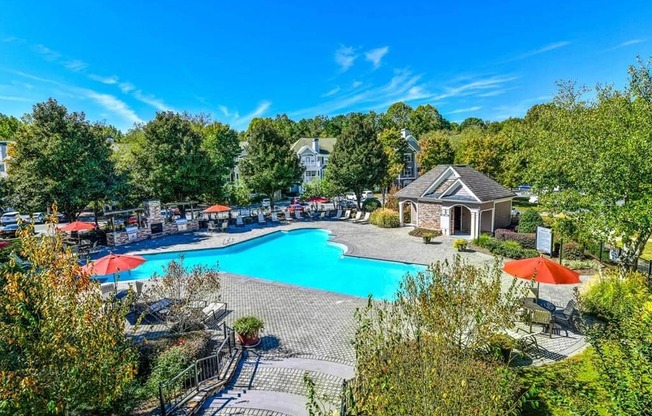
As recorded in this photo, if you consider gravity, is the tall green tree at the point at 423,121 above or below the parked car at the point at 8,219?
above

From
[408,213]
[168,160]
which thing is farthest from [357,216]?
[168,160]

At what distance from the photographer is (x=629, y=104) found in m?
17.5

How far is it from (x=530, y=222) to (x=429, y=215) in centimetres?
778

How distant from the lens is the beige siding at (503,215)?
1129 inches

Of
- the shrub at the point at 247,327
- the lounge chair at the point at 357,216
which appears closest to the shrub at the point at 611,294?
the shrub at the point at 247,327

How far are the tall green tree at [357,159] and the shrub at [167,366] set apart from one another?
92.4ft

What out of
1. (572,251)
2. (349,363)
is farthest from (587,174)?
(349,363)

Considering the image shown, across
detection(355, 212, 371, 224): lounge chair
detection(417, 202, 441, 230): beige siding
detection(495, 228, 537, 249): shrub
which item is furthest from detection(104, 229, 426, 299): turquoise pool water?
detection(417, 202, 441, 230): beige siding

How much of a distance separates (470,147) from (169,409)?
4882cm

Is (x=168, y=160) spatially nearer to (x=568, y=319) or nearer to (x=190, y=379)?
(x=190, y=379)

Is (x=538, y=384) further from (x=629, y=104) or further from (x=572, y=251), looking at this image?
(x=629, y=104)

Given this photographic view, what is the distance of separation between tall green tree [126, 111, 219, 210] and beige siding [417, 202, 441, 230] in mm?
20145

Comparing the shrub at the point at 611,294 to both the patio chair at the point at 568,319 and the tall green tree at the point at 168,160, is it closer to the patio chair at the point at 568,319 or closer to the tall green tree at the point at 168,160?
the patio chair at the point at 568,319

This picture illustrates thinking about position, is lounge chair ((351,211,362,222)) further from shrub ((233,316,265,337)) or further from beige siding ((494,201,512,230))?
shrub ((233,316,265,337))
